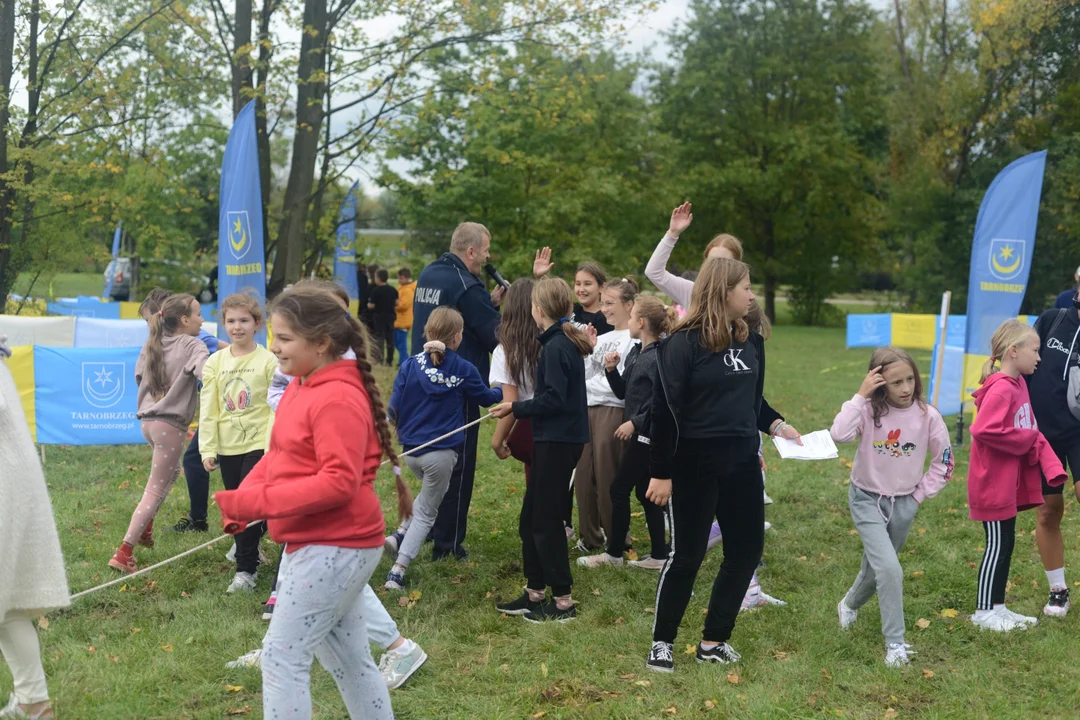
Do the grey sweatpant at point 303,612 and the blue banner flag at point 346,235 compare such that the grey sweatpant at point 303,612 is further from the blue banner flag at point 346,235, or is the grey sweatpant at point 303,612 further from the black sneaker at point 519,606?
the blue banner flag at point 346,235

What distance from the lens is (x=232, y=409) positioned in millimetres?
5828

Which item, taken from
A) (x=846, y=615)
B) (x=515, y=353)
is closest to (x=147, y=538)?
(x=515, y=353)

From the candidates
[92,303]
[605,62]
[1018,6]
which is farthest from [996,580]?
[605,62]

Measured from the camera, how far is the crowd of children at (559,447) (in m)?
3.24

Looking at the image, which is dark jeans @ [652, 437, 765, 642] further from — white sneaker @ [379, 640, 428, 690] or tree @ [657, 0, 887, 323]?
tree @ [657, 0, 887, 323]

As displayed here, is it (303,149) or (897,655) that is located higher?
(303,149)

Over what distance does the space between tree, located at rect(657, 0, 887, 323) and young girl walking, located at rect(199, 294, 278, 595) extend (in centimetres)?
3376

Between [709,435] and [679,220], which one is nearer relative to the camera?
[709,435]

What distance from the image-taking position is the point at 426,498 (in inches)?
238

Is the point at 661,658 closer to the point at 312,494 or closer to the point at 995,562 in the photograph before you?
the point at 995,562

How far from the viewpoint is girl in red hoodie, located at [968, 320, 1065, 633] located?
17.2 feet

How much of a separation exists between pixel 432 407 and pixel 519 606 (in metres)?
1.27

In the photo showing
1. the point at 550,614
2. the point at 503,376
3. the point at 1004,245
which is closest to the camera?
the point at 550,614

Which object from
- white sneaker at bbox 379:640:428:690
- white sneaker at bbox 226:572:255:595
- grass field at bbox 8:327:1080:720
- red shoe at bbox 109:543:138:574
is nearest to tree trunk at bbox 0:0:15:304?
grass field at bbox 8:327:1080:720
